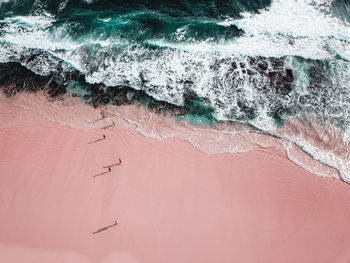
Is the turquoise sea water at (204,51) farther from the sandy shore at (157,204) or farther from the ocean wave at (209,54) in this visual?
the sandy shore at (157,204)

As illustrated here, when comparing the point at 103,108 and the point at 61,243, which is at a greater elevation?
the point at 103,108

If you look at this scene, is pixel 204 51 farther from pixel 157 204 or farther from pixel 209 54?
pixel 157 204

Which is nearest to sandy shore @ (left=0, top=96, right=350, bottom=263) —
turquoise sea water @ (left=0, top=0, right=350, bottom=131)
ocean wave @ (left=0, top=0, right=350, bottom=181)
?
ocean wave @ (left=0, top=0, right=350, bottom=181)

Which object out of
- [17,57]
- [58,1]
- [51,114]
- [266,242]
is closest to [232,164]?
[266,242]

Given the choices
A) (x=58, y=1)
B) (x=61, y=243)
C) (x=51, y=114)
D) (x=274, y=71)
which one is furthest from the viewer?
(x=58, y=1)

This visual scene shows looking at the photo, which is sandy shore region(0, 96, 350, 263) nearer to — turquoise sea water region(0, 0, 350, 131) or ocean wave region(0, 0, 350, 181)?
ocean wave region(0, 0, 350, 181)

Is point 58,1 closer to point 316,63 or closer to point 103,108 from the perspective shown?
point 103,108

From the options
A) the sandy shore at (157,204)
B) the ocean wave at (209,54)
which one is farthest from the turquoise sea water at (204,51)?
the sandy shore at (157,204)

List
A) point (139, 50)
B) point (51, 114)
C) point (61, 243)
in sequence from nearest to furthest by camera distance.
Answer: point (61, 243)
point (51, 114)
point (139, 50)
